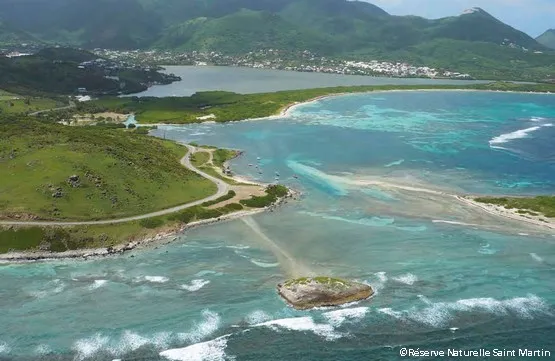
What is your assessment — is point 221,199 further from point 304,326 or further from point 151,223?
point 304,326

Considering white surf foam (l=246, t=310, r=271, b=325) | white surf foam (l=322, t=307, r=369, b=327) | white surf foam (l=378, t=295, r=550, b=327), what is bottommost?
white surf foam (l=246, t=310, r=271, b=325)

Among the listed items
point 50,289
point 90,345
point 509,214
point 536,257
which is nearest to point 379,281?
point 536,257

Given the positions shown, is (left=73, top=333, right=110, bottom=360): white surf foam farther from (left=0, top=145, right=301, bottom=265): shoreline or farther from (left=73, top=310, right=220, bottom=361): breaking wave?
(left=0, top=145, right=301, bottom=265): shoreline

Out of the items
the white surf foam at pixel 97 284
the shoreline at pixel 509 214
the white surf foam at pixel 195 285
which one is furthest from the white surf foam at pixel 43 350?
the shoreline at pixel 509 214

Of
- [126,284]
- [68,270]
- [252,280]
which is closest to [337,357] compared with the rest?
[252,280]

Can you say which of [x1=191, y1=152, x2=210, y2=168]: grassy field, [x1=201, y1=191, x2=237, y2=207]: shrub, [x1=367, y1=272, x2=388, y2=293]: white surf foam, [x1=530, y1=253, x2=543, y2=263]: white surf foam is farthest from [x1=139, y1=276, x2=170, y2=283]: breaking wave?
[x1=191, y1=152, x2=210, y2=168]: grassy field
